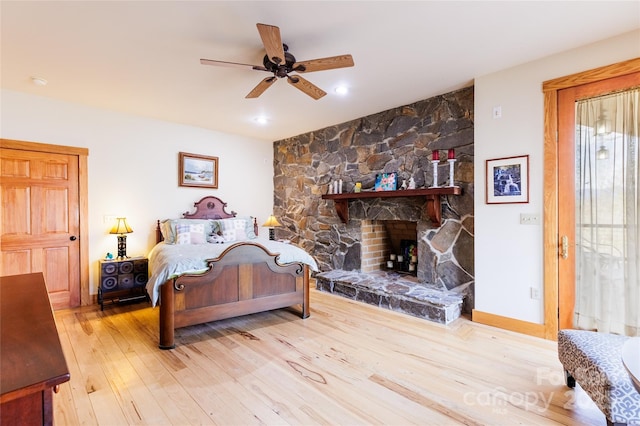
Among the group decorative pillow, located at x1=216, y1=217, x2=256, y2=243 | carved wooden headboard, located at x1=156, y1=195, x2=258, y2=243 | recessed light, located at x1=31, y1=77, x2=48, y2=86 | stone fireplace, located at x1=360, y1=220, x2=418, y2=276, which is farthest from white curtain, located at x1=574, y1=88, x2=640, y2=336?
recessed light, located at x1=31, y1=77, x2=48, y2=86

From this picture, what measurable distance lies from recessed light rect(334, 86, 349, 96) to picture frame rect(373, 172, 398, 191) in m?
1.26

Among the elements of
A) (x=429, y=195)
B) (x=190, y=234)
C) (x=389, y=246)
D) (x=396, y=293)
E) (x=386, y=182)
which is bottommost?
(x=396, y=293)

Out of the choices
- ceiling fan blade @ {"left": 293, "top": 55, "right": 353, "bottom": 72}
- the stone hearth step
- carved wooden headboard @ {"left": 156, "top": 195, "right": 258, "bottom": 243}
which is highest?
ceiling fan blade @ {"left": 293, "top": 55, "right": 353, "bottom": 72}

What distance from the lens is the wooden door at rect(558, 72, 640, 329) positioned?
108 inches

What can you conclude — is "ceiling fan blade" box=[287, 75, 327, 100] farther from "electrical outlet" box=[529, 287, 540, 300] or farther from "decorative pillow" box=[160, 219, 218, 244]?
"electrical outlet" box=[529, 287, 540, 300]

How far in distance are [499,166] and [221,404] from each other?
126 inches

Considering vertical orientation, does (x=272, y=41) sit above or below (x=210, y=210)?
above

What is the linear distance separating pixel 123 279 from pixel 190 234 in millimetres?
975

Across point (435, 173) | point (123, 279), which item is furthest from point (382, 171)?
point (123, 279)

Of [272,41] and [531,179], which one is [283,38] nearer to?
[272,41]

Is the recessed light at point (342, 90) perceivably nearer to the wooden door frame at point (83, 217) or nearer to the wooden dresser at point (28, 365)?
the wooden dresser at point (28, 365)

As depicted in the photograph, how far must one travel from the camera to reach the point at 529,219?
2.94 metres

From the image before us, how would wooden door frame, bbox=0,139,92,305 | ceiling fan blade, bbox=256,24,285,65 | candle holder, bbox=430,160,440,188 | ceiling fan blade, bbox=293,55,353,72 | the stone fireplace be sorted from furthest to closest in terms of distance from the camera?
the stone fireplace
wooden door frame, bbox=0,139,92,305
candle holder, bbox=430,160,440,188
ceiling fan blade, bbox=293,55,353,72
ceiling fan blade, bbox=256,24,285,65

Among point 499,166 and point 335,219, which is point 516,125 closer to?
point 499,166
